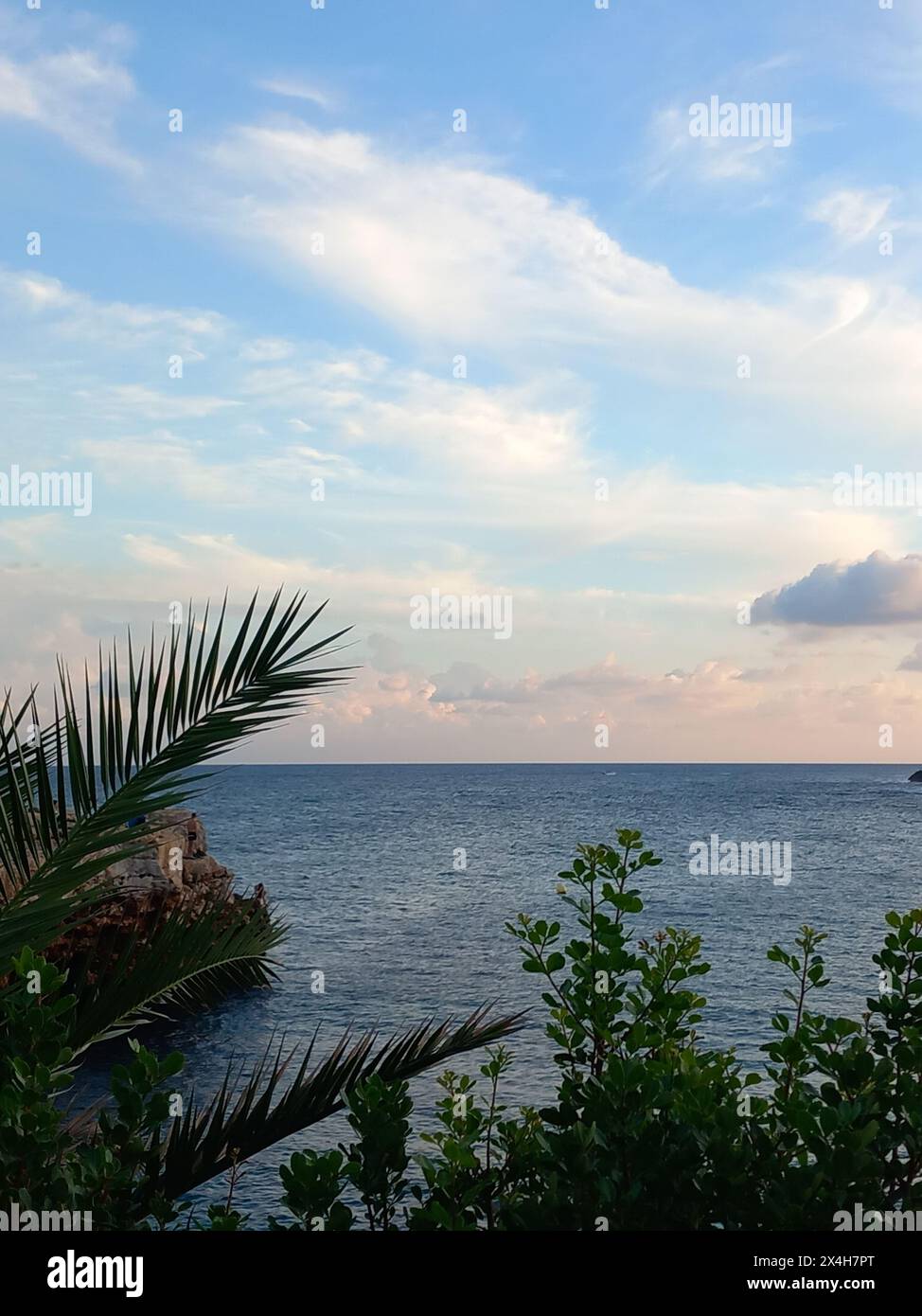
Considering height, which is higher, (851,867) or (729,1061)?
(729,1061)

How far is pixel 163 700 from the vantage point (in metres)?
3.69

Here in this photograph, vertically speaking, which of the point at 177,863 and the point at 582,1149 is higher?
the point at 582,1149

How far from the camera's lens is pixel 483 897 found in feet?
193

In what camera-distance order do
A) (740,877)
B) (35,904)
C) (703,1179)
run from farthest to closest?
1. (740,877)
2. (35,904)
3. (703,1179)

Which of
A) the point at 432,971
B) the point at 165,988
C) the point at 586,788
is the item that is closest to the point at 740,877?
Answer: the point at 432,971

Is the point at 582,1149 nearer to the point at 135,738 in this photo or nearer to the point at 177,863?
the point at 135,738

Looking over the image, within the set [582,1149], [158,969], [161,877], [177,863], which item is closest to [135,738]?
[158,969]

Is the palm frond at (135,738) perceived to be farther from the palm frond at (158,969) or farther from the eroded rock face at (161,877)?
the eroded rock face at (161,877)

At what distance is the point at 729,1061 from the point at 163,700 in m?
2.23

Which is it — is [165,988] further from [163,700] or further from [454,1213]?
[454,1213]

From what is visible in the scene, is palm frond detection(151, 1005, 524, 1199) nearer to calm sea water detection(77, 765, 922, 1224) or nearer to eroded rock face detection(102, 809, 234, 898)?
calm sea water detection(77, 765, 922, 1224)

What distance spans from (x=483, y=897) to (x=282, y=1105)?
184 ft

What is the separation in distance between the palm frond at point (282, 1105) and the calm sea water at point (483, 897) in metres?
0.23

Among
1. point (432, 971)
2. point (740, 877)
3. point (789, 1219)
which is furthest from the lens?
point (740, 877)
